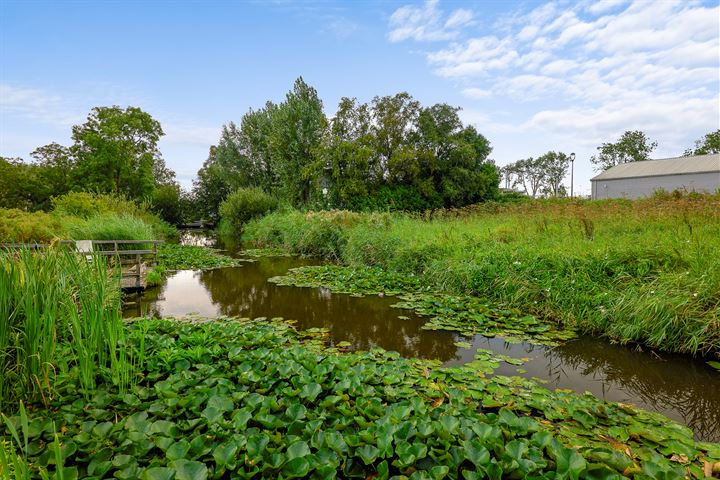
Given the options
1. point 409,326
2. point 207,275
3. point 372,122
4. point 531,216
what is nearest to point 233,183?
point 372,122

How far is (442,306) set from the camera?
6223 millimetres

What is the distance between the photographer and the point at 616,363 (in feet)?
14.0

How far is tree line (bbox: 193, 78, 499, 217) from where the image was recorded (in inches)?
944

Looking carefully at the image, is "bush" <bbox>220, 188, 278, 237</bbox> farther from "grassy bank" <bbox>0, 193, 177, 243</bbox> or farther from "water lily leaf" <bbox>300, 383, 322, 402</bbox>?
"water lily leaf" <bbox>300, 383, 322, 402</bbox>

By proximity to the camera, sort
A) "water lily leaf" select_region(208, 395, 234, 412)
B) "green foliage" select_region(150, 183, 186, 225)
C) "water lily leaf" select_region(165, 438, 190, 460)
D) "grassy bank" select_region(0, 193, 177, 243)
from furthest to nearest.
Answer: "green foliage" select_region(150, 183, 186, 225), "grassy bank" select_region(0, 193, 177, 243), "water lily leaf" select_region(208, 395, 234, 412), "water lily leaf" select_region(165, 438, 190, 460)

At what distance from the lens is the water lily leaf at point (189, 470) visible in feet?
6.00

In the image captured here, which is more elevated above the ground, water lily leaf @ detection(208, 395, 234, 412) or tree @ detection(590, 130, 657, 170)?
tree @ detection(590, 130, 657, 170)

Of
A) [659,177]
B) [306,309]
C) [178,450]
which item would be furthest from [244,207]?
[659,177]

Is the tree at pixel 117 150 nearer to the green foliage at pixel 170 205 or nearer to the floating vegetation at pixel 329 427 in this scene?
Answer: the green foliage at pixel 170 205

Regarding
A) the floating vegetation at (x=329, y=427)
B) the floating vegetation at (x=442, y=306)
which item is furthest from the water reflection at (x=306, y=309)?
the floating vegetation at (x=329, y=427)

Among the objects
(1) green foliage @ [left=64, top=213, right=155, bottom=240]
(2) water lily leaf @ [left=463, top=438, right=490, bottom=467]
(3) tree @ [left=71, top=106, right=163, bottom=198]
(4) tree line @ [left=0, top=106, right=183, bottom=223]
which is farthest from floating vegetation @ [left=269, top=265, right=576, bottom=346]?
(3) tree @ [left=71, top=106, right=163, bottom=198]

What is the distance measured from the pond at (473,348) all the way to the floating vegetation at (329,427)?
0.58m

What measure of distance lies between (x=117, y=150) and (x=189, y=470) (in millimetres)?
29866

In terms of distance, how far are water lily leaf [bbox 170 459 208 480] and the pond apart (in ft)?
9.72
